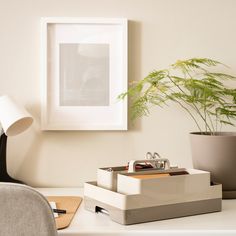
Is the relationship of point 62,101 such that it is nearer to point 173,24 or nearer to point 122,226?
point 173,24

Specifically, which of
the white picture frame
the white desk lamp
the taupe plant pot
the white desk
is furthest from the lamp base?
the taupe plant pot

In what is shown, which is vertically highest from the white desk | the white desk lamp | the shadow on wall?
the shadow on wall

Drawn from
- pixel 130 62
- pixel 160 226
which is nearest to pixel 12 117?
pixel 130 62

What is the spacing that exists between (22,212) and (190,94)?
1013 mm

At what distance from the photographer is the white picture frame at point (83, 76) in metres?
1.80

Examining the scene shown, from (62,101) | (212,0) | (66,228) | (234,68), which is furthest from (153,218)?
(212,0)

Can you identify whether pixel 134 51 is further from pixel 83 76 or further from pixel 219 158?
pixel 219 158

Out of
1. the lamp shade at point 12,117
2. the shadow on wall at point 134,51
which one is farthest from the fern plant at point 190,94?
the lamp shade at point 12,117

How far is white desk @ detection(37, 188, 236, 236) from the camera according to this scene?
1.20 m

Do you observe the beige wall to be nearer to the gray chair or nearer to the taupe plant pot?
the taupe plant pot

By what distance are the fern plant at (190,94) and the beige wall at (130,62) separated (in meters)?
0.05

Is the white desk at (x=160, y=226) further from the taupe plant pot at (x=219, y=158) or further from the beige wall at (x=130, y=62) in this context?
the beige wall at (x=130, y=62)

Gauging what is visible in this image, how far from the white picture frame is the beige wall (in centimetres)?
4

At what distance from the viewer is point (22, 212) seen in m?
0.98
